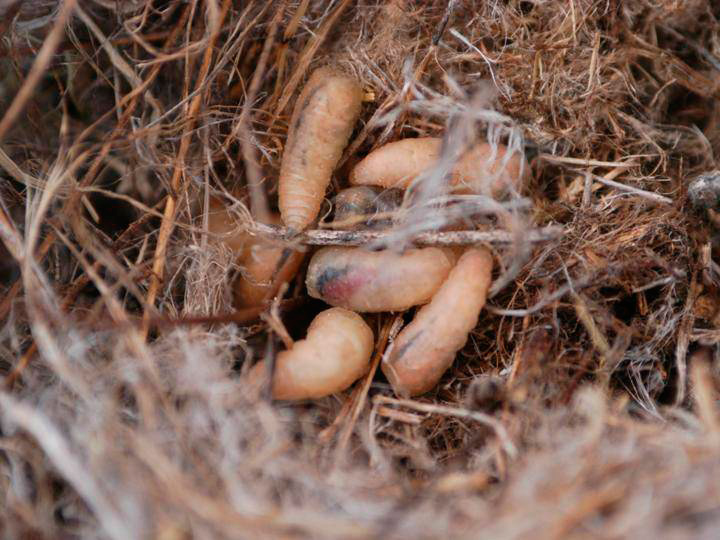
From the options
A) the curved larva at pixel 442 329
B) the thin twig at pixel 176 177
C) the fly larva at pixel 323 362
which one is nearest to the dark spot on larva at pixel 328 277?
the fly larva at pixel 323 362

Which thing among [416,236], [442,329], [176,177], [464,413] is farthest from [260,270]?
[464,413]

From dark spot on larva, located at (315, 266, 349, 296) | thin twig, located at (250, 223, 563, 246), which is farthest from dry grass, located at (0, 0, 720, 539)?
dark spot on larva, located at (315, 266, 349, 296)

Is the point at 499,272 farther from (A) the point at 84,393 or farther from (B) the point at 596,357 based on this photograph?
(A) the point at 84,393

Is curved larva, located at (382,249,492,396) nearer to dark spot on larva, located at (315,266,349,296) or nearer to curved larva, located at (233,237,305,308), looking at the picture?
dark spot on larva, located at (315,266,349,296)

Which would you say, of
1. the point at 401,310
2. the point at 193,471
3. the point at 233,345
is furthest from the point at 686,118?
the point at 193,471

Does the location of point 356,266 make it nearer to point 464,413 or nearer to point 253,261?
point 253,261

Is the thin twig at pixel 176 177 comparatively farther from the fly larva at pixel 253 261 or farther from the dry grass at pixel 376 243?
the fly larva at pixel 253 261
